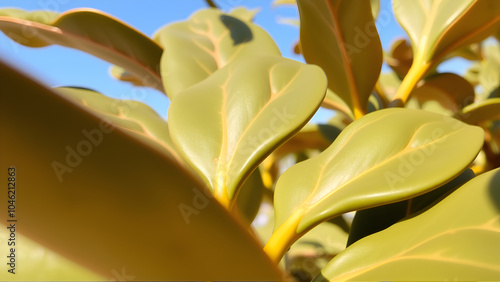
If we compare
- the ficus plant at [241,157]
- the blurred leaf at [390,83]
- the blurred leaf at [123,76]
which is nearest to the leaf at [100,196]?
the ficus plant at [241,157]

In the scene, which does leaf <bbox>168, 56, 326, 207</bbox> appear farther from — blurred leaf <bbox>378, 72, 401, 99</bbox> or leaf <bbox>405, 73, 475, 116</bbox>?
blurred leaf <bbox>378, 72, 401, 99</bbox>

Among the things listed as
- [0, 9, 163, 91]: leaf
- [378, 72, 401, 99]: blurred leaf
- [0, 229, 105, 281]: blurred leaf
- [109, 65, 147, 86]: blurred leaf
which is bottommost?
[378, 72, 401, 99]: blurred leaf

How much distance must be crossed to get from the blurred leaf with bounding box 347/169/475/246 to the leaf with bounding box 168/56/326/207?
118mm

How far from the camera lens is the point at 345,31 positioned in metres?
0.39

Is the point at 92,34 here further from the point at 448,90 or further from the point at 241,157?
the point at 448,90

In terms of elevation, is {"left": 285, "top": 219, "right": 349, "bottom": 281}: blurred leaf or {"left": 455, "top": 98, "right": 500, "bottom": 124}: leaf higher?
{"left": 455, "top": 98, "right": 500, "bottom": 124}: leaf

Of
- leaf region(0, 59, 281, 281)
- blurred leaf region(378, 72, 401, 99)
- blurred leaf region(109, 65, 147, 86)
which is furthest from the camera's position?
blurred leaf region(378, 72, 401, 99)

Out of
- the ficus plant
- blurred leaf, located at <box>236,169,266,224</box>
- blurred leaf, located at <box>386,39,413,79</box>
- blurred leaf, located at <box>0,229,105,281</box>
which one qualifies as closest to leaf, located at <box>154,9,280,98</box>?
the ficus plant

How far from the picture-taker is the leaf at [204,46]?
0.40 metres

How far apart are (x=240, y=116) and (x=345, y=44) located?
0.16m

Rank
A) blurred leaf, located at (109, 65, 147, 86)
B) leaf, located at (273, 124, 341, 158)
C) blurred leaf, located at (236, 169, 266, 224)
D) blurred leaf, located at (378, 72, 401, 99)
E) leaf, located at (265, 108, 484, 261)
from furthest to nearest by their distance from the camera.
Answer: blurred leaf, located at (378, 72, 401, 99)
blurred leaf, located at (109, 65, 147, 86)
leaf, located at (273, 124, 341, 158)
blurred leaf, located at (236, 169, 266, 224)
leaf, located at (265, 108, 484, 261)

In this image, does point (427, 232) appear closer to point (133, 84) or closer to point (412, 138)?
point (412, 138)

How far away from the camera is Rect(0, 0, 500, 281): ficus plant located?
5.9 inches

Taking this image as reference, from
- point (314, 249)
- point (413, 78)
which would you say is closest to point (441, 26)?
point (413, 78)
